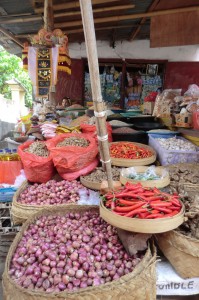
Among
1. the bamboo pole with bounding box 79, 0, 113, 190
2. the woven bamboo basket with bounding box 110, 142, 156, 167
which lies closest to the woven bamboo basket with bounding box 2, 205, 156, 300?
the bamboo pole with bounding box 79, 0, 113, 190

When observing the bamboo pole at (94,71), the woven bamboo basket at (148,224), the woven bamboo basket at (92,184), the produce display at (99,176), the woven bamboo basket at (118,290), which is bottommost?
the woven bamboo basket at (118,290)

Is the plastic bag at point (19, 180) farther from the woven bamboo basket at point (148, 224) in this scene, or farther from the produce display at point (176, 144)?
the woven bamboo basket at point (148, 224)

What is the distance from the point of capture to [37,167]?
9.23ft

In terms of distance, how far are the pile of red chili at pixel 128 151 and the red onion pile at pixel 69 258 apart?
1.28 metres

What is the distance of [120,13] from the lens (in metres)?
5.32

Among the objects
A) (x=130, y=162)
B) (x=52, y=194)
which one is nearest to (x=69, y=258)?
(x=52, y=194)

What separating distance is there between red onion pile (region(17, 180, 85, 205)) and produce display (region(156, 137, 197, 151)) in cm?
122

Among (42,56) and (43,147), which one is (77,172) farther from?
(42,56)

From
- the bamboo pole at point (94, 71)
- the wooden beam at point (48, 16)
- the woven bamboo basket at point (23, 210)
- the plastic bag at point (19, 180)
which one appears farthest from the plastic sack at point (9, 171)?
the wooden beam at point (48, 16)

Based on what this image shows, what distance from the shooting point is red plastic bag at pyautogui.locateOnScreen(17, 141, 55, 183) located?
279cm

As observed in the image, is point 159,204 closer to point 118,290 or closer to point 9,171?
point 118,290

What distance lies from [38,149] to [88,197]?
91cm

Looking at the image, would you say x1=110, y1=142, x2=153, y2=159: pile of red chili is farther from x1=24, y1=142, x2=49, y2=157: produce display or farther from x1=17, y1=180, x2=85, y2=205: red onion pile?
x1=24, y1=142, x2=49, y2=157: produce display

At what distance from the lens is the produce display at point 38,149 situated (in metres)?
3.00
